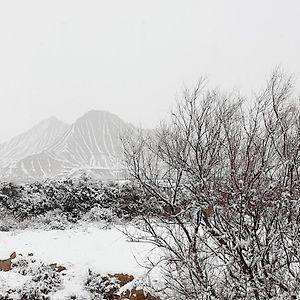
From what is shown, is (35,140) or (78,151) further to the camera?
(35,140)

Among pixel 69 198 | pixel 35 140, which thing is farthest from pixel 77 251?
pixel 35 140

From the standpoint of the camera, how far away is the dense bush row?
15492mm

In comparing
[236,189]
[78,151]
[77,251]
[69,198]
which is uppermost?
[78,151]

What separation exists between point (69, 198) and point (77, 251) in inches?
203

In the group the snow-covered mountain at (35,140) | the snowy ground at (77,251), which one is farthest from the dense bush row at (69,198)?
the snow-covered mountain at (35,140)

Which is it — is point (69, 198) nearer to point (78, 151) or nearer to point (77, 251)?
point (77, 251)

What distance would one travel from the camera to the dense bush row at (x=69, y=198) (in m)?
15.5

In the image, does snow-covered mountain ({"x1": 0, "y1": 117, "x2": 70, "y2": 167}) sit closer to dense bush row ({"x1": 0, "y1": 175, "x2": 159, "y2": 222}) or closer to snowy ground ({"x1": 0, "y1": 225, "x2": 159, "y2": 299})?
dense bush row ({"x1": 0, "y1": 175, "x2": 159, "y2": 222})

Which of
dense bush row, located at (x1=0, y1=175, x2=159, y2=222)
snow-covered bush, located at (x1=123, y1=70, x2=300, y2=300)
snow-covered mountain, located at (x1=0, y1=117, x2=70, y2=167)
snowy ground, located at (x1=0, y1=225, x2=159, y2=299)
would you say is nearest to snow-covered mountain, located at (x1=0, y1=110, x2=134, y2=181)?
snow-covered mountain, located at (x1=0, y1=117, x2=70, y2=167)

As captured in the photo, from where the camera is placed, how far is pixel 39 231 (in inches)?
531

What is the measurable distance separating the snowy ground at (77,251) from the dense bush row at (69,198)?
182 centimetres

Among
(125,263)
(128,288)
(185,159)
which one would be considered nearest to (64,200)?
(125,263)

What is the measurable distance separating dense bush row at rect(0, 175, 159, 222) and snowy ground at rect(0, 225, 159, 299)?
1.82 metres

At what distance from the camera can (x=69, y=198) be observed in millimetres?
16047
